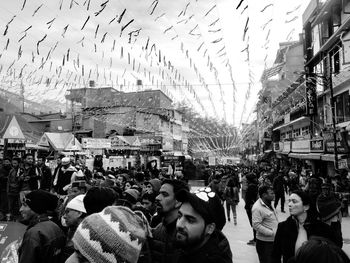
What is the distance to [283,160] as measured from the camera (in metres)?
40.2

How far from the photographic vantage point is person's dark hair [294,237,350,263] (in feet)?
5.70

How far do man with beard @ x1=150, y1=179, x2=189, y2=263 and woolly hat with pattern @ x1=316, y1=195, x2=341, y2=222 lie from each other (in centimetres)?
195

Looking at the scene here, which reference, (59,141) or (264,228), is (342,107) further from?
(264,228)

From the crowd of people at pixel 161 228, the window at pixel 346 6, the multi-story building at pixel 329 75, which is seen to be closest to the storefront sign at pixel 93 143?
the multi-story building at pixel 329 75

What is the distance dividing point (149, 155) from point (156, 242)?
25.6 m

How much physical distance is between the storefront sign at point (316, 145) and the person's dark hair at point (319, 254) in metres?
19.6

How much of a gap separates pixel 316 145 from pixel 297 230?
61.2 ft

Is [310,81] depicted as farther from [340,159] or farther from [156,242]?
[156,242]

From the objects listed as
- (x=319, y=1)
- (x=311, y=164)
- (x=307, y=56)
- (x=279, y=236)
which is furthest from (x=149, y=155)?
(x=279, y=236)

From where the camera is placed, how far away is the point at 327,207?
4.53m

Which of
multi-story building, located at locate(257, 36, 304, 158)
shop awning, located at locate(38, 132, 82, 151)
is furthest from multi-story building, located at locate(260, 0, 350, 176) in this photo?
shop awning, located at locate(38, 132, 82, 151)

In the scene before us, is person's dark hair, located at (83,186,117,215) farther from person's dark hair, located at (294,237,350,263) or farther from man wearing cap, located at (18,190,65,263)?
person's dark hair, located at (294,237,350,263)

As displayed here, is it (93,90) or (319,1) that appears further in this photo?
(93,90)

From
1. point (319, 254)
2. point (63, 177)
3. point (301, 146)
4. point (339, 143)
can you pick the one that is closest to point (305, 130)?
point (301, 146)
